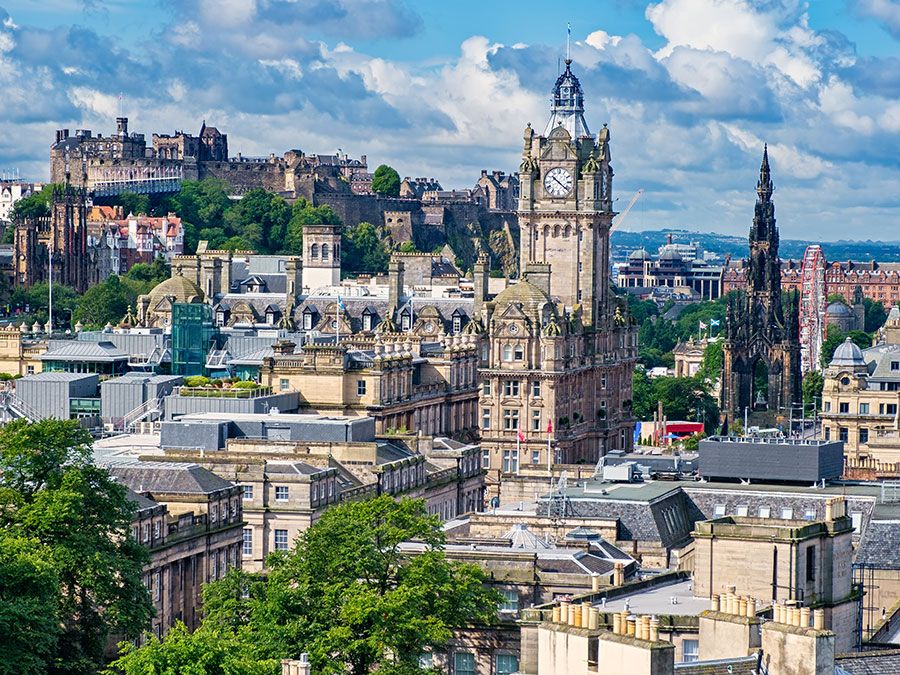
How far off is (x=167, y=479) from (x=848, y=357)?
69980 millimetres

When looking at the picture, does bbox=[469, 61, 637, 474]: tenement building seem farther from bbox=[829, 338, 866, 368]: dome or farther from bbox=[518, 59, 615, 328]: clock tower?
bbox=[829, 338, 866, 368]: dome

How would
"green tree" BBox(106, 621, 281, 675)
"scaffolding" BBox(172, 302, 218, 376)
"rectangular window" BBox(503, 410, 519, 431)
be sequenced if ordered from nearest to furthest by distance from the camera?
"green tree" BBox(106, 621, 281, 675) → "scaffolding" BBox(172, 302, 218, 376) → "rectangular window" BBox(503, 410, 519, 431)

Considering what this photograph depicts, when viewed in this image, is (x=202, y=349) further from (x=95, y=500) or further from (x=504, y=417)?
(x=95, y=500)

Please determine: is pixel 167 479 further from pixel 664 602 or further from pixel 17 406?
pixel 17 406

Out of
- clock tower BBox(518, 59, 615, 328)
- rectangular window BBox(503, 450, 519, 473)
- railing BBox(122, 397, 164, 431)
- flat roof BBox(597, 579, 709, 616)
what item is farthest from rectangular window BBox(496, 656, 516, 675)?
clock tower BBox(518, 59, 615, 328)

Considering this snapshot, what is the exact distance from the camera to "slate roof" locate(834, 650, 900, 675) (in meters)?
53.0

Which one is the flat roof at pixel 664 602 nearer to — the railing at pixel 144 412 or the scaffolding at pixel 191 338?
the railing at pixel 144 412

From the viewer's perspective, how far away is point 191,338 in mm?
148125

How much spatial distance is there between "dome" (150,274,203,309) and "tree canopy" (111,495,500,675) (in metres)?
95.0

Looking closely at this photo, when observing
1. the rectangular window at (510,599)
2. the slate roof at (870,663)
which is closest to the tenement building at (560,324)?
the rectangular window at (510,599)

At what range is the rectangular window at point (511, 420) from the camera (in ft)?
506

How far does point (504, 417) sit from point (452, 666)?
85.2m

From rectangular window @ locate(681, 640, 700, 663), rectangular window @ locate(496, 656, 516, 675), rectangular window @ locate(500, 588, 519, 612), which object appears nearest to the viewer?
rectangular window @ locate(681, 640, 700, 663)

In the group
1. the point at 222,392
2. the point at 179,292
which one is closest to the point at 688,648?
the point at 222,392
